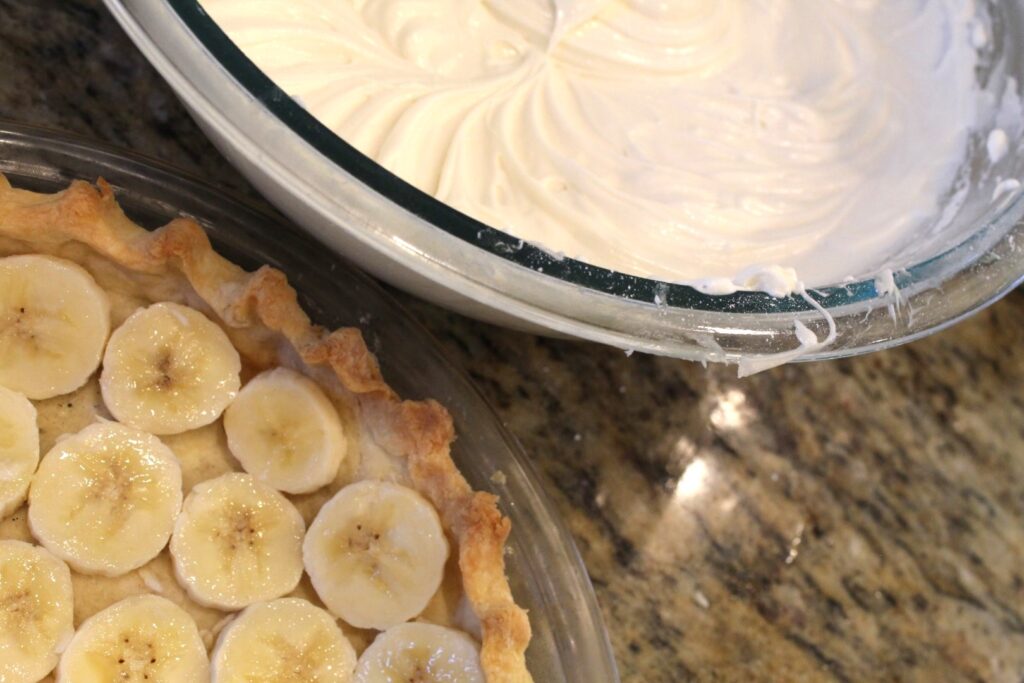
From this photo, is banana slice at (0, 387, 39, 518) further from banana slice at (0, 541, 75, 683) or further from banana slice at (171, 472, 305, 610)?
banana slice at (171, 472, 305, 610)

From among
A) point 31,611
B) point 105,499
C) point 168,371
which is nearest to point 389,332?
point 168,371

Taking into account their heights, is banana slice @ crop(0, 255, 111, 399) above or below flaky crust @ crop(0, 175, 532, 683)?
below

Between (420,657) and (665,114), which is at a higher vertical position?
(665,114)

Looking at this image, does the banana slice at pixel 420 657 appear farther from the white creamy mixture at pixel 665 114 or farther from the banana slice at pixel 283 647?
the white creamy mixture at pixel 665 114

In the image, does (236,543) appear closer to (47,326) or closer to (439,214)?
(47,326)

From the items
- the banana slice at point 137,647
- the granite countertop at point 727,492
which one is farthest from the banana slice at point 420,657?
the granite countertop at point 727,492

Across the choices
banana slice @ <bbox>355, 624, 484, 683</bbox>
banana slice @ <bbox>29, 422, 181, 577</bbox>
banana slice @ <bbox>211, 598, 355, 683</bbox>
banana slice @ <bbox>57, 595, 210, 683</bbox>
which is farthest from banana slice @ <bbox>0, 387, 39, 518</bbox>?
banana slice @ <bbox>355, 624, 484, 683</bbox>
